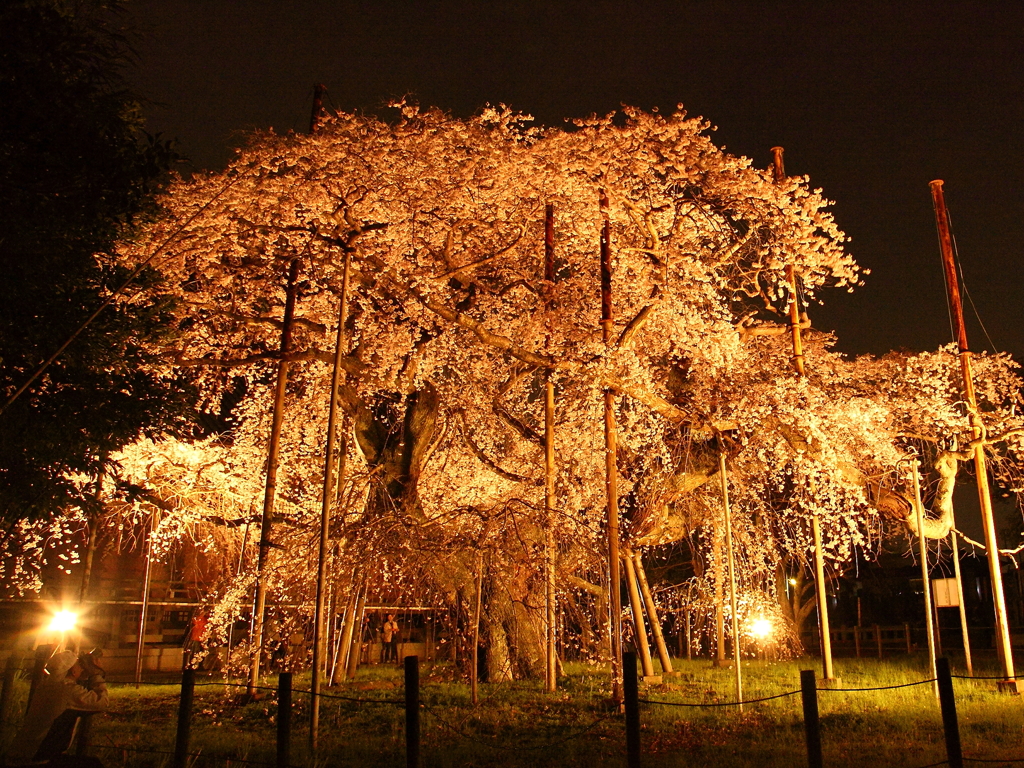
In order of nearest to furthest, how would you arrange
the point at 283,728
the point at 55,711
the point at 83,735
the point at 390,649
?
the point at 55,711 < the point at 283,728 < the point at 83,735 < the point at 390,649

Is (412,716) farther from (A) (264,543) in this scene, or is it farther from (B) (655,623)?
(B) (655,623)

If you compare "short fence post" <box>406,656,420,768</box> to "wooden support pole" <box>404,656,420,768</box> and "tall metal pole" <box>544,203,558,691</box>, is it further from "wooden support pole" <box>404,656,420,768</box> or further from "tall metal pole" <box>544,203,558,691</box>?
"tall metal pole" <box>544,203,558,691</box>

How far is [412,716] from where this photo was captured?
7.37 metres

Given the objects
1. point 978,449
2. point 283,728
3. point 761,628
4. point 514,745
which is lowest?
point 514,745

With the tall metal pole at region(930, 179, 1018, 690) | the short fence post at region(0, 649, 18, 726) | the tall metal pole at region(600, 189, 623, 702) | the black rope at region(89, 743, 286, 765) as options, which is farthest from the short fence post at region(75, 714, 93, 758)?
the tall metal pole at region(930, 179, 1018, 690)

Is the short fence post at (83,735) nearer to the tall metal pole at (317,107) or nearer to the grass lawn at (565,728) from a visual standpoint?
the grass lawn at (565,728)

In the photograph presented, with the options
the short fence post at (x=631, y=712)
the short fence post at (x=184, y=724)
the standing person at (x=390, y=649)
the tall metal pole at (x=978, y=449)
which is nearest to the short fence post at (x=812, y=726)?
the short fence post at (x=631, y=712)

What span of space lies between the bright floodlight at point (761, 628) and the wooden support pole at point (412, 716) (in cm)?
1408

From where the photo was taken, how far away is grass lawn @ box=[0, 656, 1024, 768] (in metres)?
8.79

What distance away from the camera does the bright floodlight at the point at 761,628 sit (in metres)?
19.7

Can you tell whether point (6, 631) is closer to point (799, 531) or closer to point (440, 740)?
point (440, 740)

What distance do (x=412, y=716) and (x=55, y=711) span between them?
330 cm

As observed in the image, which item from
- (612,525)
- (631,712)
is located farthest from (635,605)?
(631,712)

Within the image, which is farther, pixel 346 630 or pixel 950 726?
pixel 346 630
